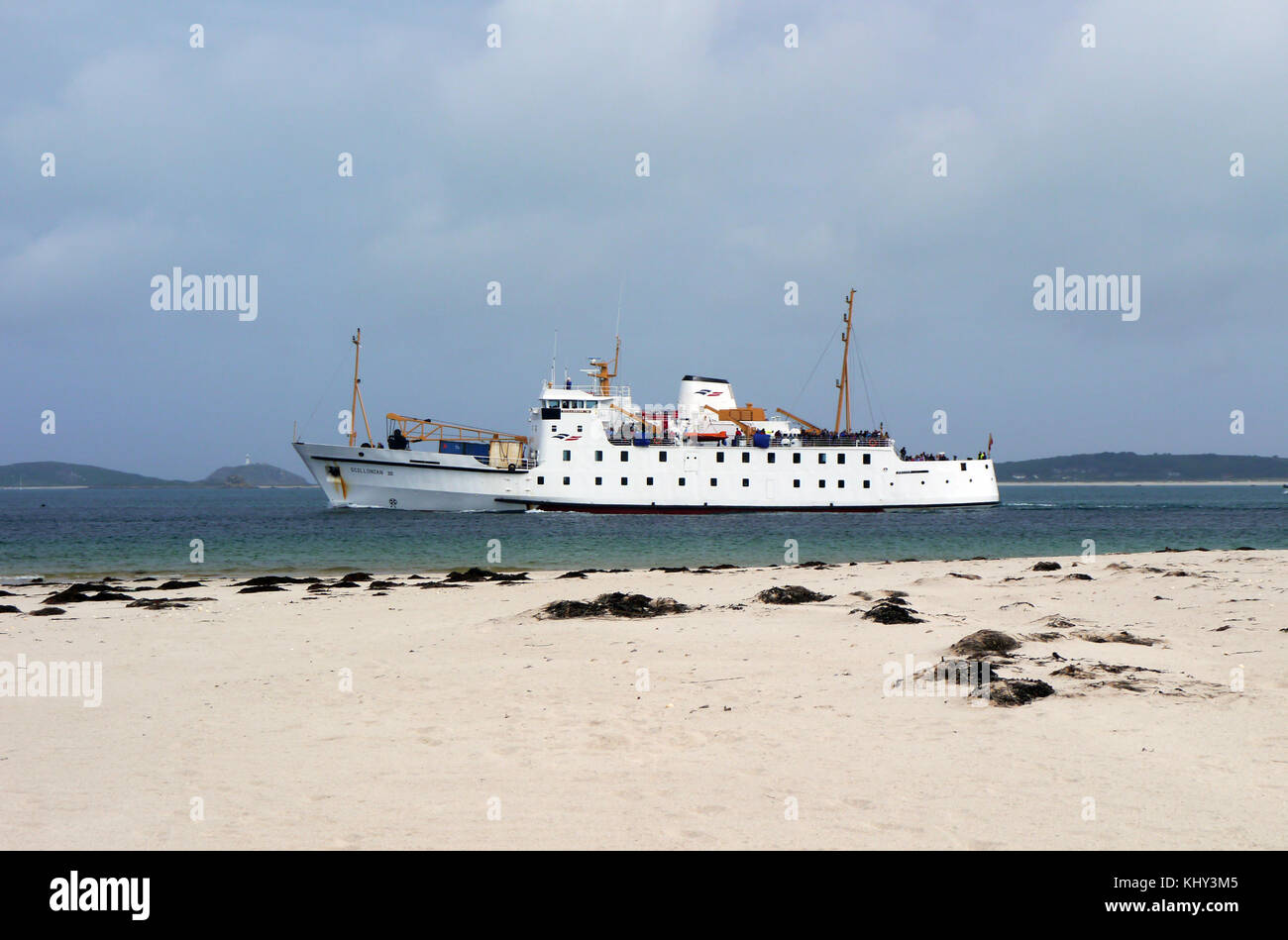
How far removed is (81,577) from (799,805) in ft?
81.9

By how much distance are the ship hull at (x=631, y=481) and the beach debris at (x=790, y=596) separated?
4026 cm

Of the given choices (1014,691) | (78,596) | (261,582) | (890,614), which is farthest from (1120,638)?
(78,596)

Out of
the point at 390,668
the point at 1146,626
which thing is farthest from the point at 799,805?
the point at 1146,626

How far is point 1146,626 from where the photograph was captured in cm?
1234

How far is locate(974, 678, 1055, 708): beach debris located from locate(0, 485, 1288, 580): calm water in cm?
1959

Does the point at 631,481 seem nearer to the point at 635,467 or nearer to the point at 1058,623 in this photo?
the point at 635,467

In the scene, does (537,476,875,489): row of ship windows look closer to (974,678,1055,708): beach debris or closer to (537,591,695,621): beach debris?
(537,591,695,621): beach debris

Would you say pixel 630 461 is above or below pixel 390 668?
above

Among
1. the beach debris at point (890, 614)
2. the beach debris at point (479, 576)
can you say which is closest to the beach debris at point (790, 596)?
the beach debris at point (890, 614)

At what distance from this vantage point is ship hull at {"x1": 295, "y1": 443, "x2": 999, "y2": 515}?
5594 cm

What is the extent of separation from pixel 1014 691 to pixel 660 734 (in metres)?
3.44

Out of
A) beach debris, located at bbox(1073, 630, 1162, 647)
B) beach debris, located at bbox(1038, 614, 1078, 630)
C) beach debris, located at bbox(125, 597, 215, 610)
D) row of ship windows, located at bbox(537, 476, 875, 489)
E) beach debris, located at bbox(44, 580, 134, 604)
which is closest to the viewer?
beach debris, located at bbox(1073, 630, 1162, 647)

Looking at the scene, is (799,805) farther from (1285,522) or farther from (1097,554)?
(1285,522)

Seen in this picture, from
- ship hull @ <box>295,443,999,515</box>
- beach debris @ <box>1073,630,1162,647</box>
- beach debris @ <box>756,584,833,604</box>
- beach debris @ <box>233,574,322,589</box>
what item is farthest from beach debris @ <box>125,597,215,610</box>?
ship hull @ <box>295,443,999,515</box>
